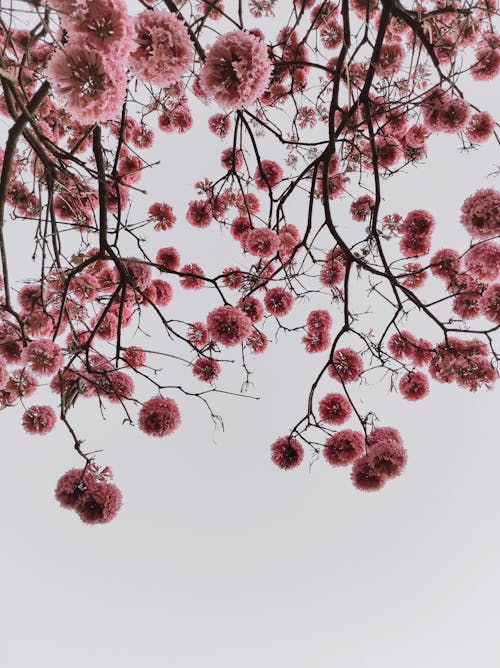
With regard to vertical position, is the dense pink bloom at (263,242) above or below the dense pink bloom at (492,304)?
above

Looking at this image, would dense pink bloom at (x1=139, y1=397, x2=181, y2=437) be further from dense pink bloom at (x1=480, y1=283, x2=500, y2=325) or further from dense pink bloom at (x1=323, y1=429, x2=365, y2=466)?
dense pink bloom at (x1=480, y1=283, x2=500, y2=325)

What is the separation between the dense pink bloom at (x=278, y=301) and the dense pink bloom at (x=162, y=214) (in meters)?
1.23

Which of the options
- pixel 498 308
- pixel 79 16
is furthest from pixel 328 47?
pixel 79 16

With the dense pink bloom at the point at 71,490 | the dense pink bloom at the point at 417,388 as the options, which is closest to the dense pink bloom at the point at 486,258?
the dense pink bloom at the point at 417,388

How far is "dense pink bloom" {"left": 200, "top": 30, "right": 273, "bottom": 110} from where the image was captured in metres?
1.45

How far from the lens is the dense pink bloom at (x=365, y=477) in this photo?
2701mm

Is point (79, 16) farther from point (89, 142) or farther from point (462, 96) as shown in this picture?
point (89, 142)

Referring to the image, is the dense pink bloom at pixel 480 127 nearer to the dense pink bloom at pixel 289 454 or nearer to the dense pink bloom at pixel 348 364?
the dense pink bloom at pixel 348 364

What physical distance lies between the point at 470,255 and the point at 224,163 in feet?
8.61

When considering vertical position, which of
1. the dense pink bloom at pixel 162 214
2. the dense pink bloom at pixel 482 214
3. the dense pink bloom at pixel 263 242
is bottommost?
the dense pink bloom at pixel 482 214

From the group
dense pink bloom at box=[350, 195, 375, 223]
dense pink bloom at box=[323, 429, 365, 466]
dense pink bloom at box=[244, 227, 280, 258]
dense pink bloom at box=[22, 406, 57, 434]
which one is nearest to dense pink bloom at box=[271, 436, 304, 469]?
dense pink bloom at box=[323, 429, 365, 466]

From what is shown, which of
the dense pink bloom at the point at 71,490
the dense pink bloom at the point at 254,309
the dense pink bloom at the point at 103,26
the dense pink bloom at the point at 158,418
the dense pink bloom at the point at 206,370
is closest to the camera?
the dense pink bloom at the point at 103,26

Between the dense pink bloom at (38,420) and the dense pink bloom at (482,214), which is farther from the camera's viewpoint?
the dense pink bloom at (38,420)

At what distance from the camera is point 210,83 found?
1515 millimetres
